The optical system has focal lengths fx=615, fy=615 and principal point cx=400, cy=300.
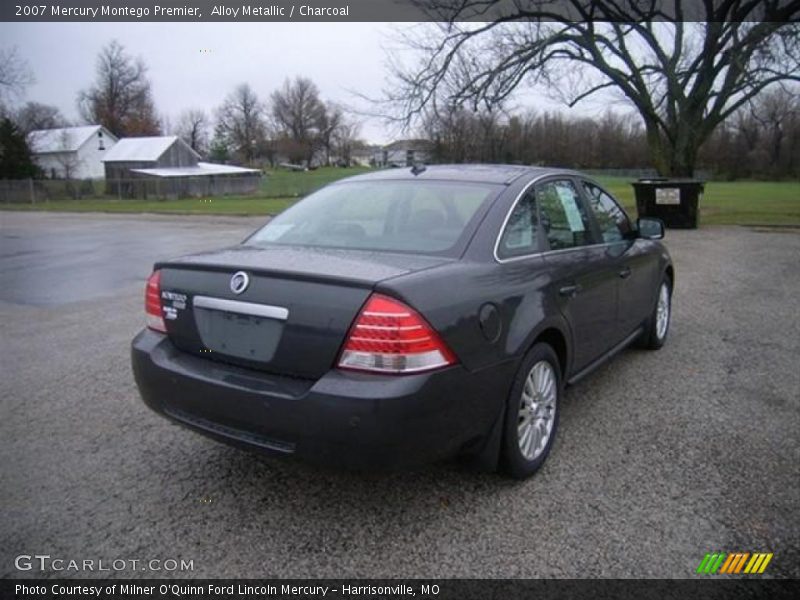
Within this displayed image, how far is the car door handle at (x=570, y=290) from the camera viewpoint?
135 inches

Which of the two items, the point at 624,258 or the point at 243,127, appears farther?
the point at 243,127

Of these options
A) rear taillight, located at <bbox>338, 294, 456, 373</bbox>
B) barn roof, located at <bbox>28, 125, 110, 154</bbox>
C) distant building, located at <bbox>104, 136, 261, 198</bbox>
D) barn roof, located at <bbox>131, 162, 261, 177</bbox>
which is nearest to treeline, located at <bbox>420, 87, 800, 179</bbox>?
rear taillight, located at <bbox>338, 294, 456, 373</bbox>

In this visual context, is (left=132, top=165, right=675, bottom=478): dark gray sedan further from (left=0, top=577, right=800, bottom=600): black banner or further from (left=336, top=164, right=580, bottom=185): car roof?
(left=0, top=577, right=800, bottom=600): black banner

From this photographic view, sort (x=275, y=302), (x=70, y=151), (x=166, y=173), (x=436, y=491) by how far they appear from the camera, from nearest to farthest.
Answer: (x=275, y=302) → (x=436, y=491) → (x=166, y=173) → (x=70, y=151)

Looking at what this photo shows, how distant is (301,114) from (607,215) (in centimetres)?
10049

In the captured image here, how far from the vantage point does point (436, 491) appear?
10.0 ft

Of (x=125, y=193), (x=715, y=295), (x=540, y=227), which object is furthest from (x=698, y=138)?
(x=125, y=193)

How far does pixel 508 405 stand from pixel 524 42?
61.1 ft

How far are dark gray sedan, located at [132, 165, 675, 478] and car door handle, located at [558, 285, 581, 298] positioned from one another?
0.07 ft

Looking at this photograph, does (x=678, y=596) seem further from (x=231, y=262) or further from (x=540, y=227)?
(x=231, y=262)

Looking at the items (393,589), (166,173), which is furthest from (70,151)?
(393,589)

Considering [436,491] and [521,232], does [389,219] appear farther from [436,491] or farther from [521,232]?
[436,491]

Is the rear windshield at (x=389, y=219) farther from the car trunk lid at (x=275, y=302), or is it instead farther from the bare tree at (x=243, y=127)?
the bare tree at (x=243, y=127)

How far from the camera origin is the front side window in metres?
4.34
